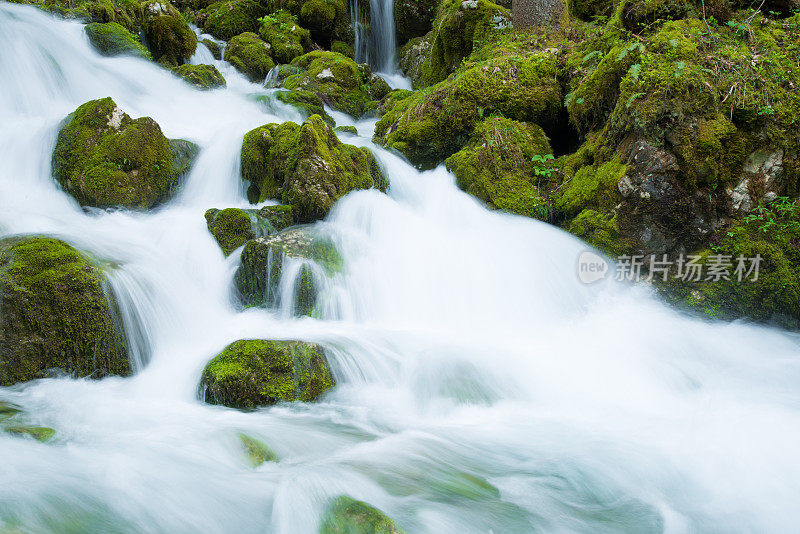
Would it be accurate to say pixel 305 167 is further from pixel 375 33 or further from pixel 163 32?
pixel 375 33

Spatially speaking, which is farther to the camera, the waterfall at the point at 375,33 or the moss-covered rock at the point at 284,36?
the waterfall at the point at 375,33

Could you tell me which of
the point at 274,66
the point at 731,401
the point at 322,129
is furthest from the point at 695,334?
the point at 274,66

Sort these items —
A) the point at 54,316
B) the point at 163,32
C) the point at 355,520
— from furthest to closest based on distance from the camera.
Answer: the point at 163,32 → the point at 54,316 → the point at 355,520

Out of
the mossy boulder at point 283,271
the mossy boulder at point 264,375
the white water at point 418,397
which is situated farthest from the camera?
the mossy boulder at point 283,271

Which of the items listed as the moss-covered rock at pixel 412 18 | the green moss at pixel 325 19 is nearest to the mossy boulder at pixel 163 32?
the green moss at pixel 325 19

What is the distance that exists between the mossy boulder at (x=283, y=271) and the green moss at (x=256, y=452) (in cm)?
196

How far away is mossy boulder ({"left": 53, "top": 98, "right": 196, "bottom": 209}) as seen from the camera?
6754 mm

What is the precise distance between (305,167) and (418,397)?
3.56 metres

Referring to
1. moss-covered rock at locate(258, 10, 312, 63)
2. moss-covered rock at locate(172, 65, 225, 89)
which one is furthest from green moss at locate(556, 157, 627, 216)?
moss-covered rock at locate(258, 10, 312, 63)

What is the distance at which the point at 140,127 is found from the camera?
23.6 feet

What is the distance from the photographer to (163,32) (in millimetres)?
12211

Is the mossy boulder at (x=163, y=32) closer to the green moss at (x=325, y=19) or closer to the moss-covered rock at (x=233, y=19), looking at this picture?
the moss-covered rock at (x=233, y=19)

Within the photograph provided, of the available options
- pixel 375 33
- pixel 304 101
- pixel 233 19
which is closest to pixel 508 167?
pixel 304 101

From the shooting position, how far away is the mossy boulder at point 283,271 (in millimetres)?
5355
